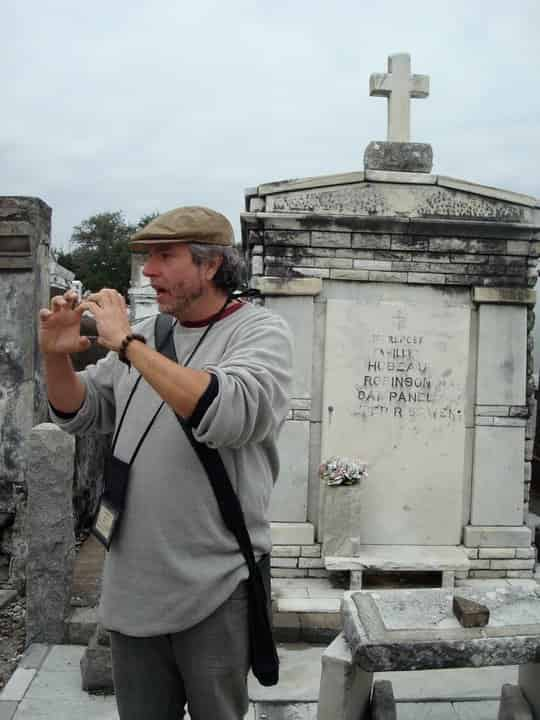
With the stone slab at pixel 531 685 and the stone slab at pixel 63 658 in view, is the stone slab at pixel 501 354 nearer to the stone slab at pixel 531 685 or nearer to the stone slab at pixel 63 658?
the stone slab at pixel 531 685

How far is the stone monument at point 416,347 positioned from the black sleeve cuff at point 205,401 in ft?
11.7

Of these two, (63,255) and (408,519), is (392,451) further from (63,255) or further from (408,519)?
(63,255)

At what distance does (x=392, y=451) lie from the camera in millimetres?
5465

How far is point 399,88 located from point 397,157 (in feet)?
2.10

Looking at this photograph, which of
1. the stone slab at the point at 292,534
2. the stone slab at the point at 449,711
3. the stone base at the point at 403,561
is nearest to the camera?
the stone slab at the point at 449,711

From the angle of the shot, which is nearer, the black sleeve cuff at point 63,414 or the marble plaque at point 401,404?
the black sleeve cuff at point 63,414

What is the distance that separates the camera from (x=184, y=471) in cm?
200

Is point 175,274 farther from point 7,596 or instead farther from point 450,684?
point 7,596

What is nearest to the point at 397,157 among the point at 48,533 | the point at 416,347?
the point at 416,347

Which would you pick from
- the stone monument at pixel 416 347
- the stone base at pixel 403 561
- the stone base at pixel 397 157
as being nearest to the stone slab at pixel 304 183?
the stone monument at pixel 416 347

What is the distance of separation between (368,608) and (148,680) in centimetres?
133

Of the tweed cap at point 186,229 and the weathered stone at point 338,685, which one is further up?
the tweed cap at point 186,229

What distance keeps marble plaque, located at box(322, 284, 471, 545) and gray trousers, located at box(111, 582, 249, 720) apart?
3402 millimetres

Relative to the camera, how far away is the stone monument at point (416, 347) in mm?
5387
